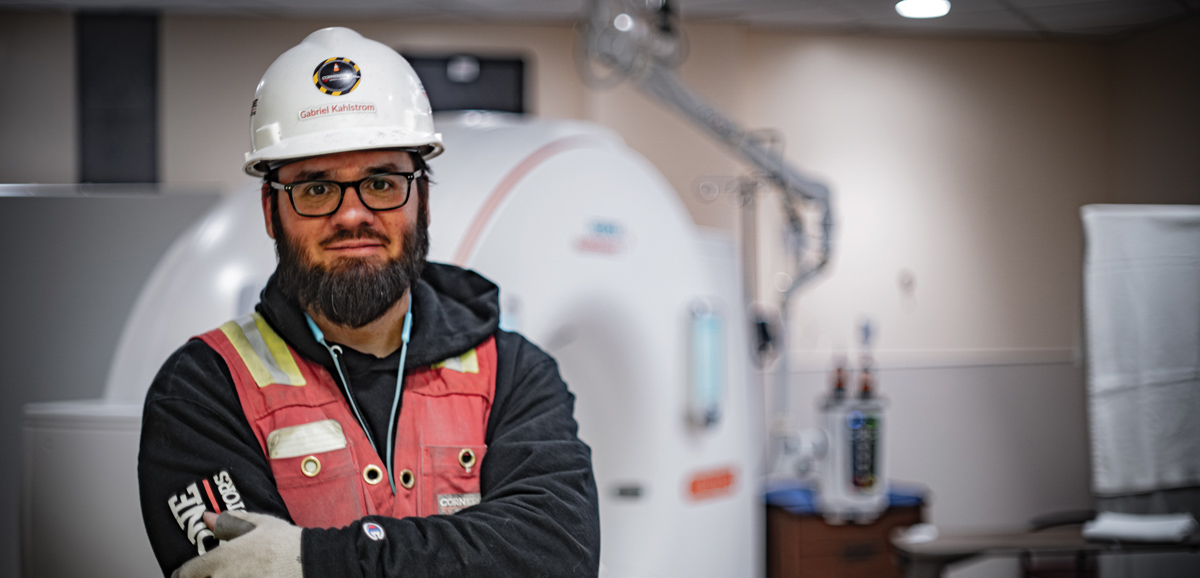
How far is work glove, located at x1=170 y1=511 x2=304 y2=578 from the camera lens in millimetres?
1135

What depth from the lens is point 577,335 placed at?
8.29 ft

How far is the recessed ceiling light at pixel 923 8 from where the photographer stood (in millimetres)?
1926

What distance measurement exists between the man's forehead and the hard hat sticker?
0.27 feet

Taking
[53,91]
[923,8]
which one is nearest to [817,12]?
[923,8]

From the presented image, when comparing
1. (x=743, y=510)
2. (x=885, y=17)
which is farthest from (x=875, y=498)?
(x=885, y=17)

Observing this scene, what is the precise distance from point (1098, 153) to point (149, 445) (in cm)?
191

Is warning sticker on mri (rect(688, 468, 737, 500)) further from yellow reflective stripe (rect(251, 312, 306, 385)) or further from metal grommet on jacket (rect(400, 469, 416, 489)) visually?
yellow reflective stripe (rect(251, 312, 306, 385))

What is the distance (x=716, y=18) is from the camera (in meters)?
4.71

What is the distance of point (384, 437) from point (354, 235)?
28 centimetres

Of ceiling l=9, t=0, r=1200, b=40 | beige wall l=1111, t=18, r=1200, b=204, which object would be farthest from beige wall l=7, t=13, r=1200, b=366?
beige wall l=1111, t=18, r=1200, b=204

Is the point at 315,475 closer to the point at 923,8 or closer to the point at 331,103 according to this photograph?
the point at 331,103

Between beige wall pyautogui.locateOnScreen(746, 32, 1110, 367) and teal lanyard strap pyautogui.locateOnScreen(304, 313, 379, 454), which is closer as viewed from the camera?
teal lanyard strap pyautogui.locateOnScreen(304, 313, 379, 454)

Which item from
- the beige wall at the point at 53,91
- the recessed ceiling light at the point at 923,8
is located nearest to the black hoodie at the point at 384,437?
the recessed ceiling light at the point at 923,8

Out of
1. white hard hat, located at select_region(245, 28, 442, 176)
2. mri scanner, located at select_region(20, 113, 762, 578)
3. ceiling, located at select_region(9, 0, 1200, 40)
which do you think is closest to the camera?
white hard hat, located at select_region(245, 28, 442, 176)
